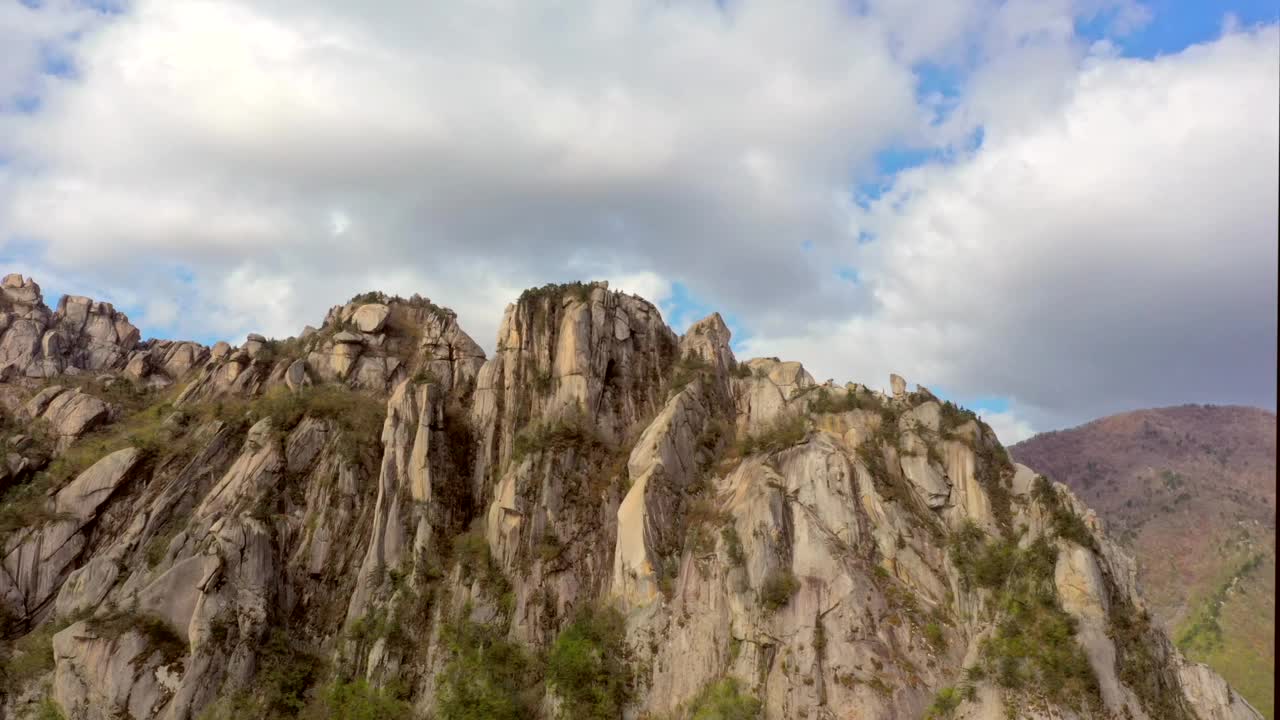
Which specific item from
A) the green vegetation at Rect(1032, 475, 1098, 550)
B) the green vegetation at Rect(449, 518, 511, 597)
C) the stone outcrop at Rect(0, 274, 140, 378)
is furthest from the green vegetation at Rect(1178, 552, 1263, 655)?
the stone outcrop at Rect(0, 274, 140, 378)

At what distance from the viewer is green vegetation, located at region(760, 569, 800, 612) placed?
125ft

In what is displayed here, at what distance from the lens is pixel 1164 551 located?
110 metres

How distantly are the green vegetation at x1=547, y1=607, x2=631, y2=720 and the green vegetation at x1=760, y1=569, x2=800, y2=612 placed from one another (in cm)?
808

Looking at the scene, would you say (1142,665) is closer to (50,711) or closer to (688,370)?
(688,370)

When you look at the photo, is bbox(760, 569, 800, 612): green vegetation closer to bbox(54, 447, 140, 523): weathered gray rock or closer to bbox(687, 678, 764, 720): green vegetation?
bbox(687, 678, 764, 720): green vegetation


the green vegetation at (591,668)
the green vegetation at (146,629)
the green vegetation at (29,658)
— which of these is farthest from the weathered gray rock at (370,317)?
the green vegetation at (591,668)

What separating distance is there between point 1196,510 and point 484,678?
126116mm

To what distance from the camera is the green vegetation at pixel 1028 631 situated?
3334 centimetres

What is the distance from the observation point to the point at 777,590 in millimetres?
38281

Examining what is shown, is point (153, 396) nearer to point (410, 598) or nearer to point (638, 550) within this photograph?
point (410, 598)

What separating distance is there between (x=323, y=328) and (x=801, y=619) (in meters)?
48.8

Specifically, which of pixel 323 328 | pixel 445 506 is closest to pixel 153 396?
pixel 323 328

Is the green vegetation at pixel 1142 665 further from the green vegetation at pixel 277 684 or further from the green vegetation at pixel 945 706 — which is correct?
the green vegetation at pixel 277 684

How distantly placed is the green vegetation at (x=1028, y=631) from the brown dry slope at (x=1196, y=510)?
2094 cm
